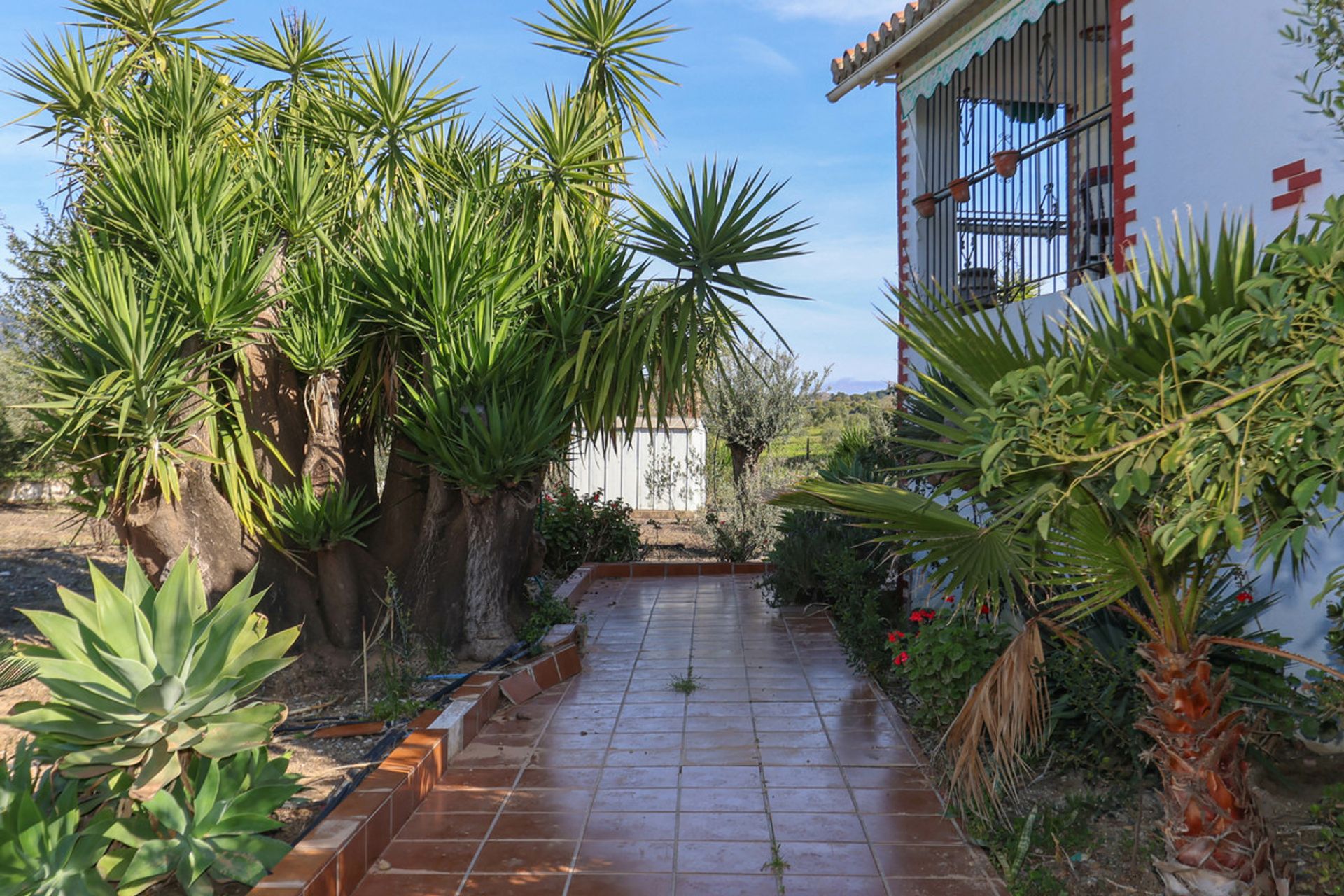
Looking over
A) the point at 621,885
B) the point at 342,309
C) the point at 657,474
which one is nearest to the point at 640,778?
the point at 621,885

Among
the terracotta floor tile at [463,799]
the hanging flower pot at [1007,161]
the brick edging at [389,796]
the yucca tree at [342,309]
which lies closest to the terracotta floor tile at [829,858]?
the terracotta floor tile at [463,799]

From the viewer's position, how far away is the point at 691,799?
4.70 meters

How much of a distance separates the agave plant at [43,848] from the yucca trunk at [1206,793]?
357cm

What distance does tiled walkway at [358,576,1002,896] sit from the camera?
389 centimetres

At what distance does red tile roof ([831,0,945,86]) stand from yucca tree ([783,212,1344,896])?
588 centimetres

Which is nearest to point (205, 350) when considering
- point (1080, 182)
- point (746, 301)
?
point (746, 301)

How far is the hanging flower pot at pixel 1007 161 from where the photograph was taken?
7.91 metres

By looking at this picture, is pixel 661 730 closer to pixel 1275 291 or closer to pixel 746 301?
pixel 746 301

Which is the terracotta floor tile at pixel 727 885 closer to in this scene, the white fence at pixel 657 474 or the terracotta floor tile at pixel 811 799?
the terracotta floor tile at pixel 811 799

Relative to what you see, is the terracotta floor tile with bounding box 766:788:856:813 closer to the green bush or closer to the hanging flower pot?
the green bush

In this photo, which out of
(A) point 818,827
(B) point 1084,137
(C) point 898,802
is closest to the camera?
(A) point 818,827

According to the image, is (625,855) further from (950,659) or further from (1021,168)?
(1021,168)

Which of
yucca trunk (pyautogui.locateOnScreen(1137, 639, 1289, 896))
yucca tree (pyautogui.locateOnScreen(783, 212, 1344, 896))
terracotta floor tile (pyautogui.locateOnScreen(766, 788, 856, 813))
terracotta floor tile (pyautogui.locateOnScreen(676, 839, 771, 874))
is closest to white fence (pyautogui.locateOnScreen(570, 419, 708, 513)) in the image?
terracotta floor tile (pyautogui.locateOnScreen(766, 788, 856, 813))

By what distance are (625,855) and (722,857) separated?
0.40 m
